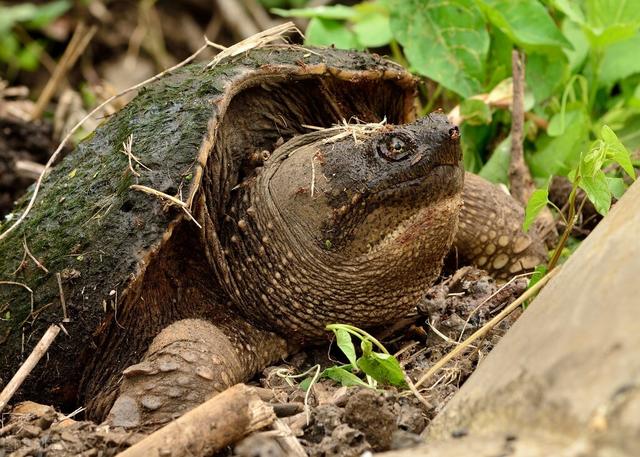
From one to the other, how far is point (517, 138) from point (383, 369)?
1997 mm

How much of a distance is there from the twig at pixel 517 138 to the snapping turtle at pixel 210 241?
1.22m

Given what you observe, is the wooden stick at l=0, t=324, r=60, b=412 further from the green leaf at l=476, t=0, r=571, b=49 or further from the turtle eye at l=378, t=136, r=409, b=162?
the green leaf at l=476, t=0, r=571, b=49

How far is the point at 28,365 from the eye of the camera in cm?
308

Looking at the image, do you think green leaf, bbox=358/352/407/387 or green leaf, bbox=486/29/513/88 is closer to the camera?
green leaf, bbox=358/352/407/387

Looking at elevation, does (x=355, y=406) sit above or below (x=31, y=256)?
below

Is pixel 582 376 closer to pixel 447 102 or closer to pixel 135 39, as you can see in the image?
pixel 447 102

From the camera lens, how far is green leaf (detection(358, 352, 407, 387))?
2.97 m

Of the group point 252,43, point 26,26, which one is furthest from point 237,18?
point 252,43

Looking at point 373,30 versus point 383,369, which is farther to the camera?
point 373,30

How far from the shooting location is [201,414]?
2.56m

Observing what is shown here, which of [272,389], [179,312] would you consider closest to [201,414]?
[272,389]

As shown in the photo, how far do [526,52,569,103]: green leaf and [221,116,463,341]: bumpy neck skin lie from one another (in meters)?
1.82

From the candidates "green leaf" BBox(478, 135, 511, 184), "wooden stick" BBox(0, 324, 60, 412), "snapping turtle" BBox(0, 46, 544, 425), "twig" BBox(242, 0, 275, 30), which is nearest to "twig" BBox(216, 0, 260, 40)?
"twig" BBox(242, 0, 275, 30)

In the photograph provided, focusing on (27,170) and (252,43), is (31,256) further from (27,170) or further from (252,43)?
(27,170)
